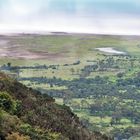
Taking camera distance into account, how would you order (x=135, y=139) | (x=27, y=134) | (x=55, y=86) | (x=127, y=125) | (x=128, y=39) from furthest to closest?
(x=128, y=39), (x=55, y=86), (x=127, y=125), (x=135, y=139), (x=27, y=134)

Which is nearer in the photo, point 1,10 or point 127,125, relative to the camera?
point 127,125

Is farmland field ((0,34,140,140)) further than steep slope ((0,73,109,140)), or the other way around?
farmland field ((0,34,140,140))

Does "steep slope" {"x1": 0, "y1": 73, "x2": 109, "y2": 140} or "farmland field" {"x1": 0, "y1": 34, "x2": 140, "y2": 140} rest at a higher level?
A: "steep slope" {"x1": 0, "y1": 73, "x2": 109, "y2": 140}

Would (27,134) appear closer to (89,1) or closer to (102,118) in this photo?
(102,118)

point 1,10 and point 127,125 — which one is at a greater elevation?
point 1,10

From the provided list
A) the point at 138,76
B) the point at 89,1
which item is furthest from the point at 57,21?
the point at 89,1
